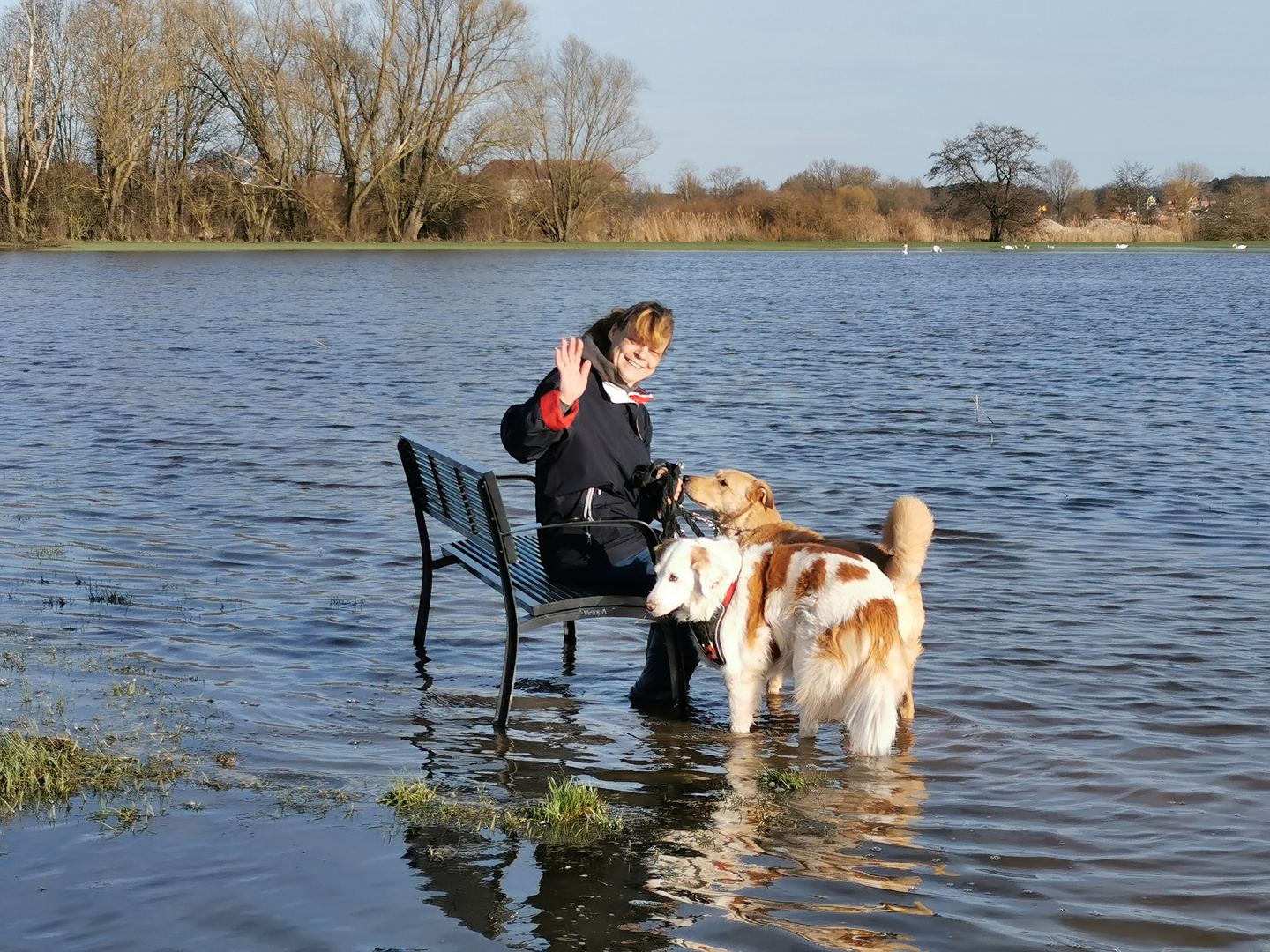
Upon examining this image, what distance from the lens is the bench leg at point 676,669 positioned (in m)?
5.75

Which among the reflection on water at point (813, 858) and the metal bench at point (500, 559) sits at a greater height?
the metal bench at point (500, 559)

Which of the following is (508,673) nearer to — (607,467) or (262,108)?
(607,467)

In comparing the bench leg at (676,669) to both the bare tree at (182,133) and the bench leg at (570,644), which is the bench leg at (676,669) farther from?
the bare tree at (182,133)

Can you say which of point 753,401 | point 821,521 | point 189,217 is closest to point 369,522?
point 821,521

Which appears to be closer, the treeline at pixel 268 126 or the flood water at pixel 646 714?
the flood water at pixel 646 714

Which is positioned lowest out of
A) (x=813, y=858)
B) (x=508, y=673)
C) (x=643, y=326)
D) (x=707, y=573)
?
(x=813, y=858)

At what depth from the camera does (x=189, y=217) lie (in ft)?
237

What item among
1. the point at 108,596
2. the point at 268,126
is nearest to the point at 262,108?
the point at 268,126

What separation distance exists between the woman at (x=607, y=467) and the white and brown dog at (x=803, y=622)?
15.8 inches

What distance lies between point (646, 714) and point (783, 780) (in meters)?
1.09

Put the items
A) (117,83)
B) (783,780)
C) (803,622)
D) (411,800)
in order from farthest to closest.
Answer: (117,83) < (803,622) < (783,780) < (411,800)

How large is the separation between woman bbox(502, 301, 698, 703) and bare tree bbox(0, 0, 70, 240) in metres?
69.0

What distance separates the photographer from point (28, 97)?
218 ft

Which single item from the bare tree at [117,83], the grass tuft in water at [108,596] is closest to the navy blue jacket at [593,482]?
the grass tuft in water at [108,596]
